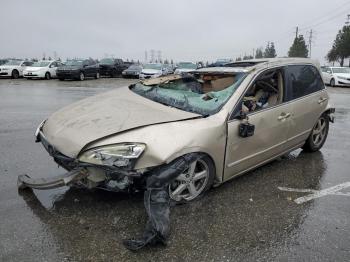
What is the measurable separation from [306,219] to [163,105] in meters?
2.02

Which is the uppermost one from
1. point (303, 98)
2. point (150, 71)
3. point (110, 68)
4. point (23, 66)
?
point (303, 98)

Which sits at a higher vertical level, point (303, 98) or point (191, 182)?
point (303, 98)

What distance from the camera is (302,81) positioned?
5695 millimetres

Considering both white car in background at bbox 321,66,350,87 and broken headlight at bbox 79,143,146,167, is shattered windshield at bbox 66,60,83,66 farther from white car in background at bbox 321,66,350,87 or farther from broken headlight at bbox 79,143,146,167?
broken headlight at bbox 79,143,146,167

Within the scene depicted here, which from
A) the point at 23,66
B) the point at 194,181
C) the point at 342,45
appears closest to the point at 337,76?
the point at 23,66

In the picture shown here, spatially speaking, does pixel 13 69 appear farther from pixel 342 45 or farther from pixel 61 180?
pixel 342 45

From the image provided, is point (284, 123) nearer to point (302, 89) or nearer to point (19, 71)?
point (302, 89)

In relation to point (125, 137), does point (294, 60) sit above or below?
above

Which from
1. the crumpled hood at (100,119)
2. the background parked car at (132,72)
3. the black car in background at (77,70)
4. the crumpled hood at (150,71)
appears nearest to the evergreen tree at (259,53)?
the background parked car at (132,72)

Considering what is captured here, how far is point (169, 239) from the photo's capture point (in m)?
3.41

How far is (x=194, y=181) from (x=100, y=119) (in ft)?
4.00

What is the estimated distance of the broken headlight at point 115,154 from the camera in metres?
3.49

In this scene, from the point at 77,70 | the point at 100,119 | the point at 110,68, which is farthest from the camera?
the point at 110,68

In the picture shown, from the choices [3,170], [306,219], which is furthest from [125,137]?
[3,170]
